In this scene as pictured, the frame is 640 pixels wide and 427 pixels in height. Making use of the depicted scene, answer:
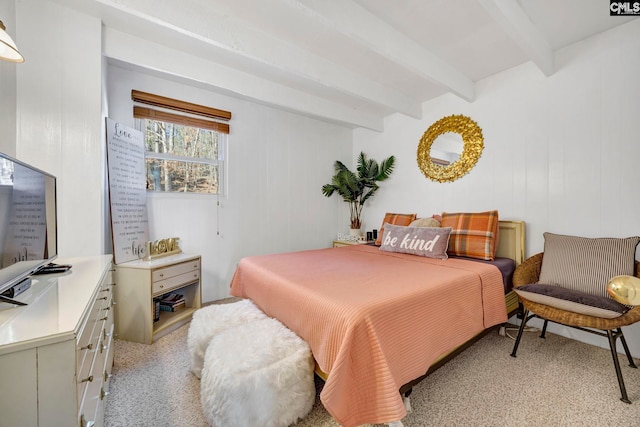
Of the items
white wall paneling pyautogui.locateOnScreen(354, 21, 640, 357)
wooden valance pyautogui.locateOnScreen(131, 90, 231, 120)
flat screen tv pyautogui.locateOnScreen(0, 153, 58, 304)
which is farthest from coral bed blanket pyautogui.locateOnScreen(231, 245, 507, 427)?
wooden valance pyautogui.locateOnScreen(131, 90, 231, 120)

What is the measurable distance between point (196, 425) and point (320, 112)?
324cm

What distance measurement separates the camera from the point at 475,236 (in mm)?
2521

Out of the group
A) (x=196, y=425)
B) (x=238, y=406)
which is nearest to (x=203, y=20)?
(x=238, y=406)

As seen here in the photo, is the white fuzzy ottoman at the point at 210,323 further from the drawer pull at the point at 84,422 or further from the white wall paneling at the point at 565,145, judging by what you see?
the white wall paneling at the point at 565,145

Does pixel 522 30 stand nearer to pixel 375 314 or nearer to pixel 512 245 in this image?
pixel 512 245

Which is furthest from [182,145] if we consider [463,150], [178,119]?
[463,150]

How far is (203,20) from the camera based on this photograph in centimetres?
188

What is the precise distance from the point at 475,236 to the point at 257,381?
2.32 metres

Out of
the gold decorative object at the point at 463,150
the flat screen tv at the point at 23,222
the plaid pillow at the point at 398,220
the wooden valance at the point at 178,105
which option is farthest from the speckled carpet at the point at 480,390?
the wooden valance at the point at 178,105

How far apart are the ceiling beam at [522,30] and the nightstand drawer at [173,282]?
10.2 ft

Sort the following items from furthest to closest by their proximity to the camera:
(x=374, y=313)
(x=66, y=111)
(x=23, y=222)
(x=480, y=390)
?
(x=66, y=111) → (x=480, y=390) → (x=374, y=313) → (x=23, y=222)

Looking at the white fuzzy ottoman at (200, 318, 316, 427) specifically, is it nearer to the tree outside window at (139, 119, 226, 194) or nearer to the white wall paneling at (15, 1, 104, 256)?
the white wall paneling at (15, 1, 104, 256)

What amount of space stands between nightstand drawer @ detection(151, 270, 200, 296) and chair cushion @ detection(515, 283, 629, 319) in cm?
288

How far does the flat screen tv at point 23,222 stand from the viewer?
976 mm
